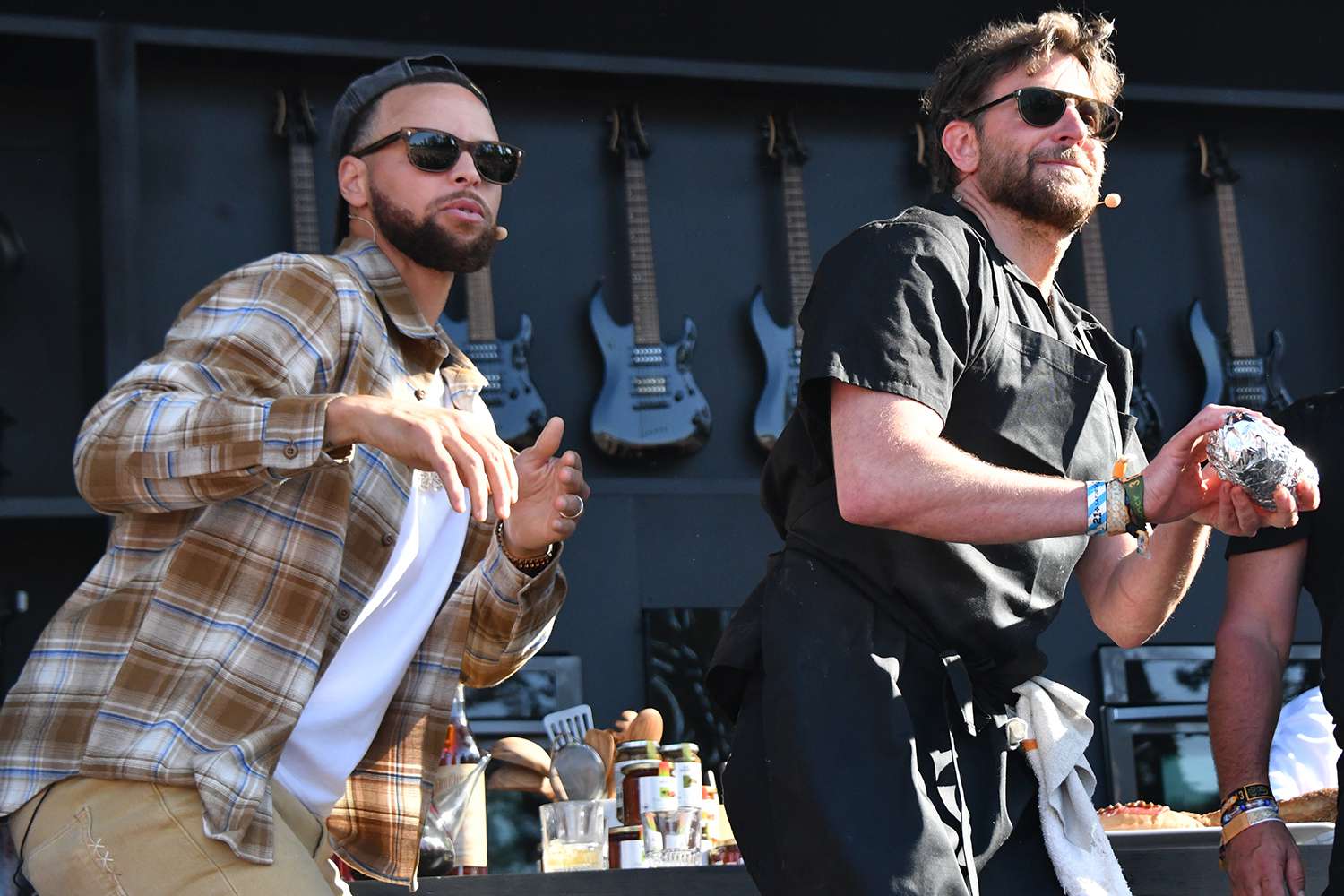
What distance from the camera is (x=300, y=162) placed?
498cm

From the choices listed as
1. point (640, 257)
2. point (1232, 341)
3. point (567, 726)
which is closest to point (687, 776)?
point (567, 726)

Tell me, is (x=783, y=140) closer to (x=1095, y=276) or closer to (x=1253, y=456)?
(x=1095, y=276)

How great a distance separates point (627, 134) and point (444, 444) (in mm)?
3433

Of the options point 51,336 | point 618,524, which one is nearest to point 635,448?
point 618,524

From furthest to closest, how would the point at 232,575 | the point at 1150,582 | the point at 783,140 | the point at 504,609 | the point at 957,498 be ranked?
the point at 783,140, the point at 504,609, the point at 1150,582, the point at 232,575, the point at 957,498

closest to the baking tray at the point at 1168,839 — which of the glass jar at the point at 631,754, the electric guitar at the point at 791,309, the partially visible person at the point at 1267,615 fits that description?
the partially visible person at the point at 1267,615

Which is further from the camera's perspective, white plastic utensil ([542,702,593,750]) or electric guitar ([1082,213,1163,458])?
electric guitar ([1082,213,1163,458])

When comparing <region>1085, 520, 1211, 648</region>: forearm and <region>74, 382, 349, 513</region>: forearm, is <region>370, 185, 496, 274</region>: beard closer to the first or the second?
<region>74, 382, 349, 513</region>: forearm

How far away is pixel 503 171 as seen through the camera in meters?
2.84

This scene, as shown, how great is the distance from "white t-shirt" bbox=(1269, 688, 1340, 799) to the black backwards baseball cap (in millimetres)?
1953

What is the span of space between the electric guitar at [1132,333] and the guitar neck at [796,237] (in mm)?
884

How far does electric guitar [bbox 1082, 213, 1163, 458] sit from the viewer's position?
17.7 ft

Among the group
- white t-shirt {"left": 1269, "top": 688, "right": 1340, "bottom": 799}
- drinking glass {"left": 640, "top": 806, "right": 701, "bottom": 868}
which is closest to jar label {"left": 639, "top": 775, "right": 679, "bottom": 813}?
drinking glass {"left": 640, "top": 806, "right": 701, "bottom": 868}

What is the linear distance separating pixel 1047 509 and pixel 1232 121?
13.9 feet
